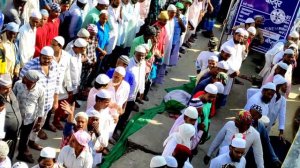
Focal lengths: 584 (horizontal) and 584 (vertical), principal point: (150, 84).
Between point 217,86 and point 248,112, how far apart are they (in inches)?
53.6

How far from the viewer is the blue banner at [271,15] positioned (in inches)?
476

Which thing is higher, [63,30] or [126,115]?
[63,30]

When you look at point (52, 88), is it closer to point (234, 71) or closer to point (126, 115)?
point (126, 115)

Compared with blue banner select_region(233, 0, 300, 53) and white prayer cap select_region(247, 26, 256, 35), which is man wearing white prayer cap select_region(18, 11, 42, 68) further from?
blue banner select_region(233, 0, 300, 53)

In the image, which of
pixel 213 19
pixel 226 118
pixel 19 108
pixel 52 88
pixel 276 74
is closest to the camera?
pixel 19 108

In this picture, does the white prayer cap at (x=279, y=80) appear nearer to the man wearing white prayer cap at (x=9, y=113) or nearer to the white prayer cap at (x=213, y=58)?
the white prayer cap at (x=213, y=58)

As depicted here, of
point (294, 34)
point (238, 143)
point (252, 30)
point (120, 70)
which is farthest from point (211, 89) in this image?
point (294, 34)

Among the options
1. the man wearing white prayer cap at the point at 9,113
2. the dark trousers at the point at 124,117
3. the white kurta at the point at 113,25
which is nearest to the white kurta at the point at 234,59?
the white kurta at the point at 113,25

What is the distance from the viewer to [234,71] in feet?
35.7

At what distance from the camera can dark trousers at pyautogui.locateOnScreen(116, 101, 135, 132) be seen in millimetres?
9539

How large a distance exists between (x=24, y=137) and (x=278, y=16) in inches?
253

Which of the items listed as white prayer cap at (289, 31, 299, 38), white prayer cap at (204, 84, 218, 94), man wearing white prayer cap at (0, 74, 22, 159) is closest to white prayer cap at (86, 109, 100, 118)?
man wearing white prayer cap at (0, 74, 22, 159)

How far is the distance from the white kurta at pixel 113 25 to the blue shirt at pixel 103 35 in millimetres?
178

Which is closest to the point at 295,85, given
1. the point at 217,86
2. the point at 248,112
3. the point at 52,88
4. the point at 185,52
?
the point at 185,52
